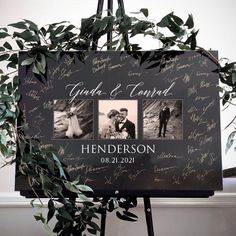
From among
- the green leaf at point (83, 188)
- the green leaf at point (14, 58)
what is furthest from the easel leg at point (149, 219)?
the green leaf at point (14, 58)

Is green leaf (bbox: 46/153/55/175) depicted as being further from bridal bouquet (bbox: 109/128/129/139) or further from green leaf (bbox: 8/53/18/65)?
green leaf (bbox: 8/53/18/65)

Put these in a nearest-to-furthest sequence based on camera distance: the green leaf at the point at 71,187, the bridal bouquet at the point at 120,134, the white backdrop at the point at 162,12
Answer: the green leaf at the point at 71,187 < the bridal bouquet at the point at 120,134 < the white backdrop at the point at 162,12

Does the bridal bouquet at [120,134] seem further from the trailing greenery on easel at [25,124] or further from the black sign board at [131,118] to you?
the trailing greenery on easel at [25,124]

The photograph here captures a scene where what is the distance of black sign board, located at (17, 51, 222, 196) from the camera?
121 cm

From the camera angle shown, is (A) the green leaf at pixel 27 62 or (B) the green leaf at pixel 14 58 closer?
(A) the green leaf at pixel 27 62

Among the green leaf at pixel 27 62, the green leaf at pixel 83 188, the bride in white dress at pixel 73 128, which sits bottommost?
the green leaf at pixel 83 188

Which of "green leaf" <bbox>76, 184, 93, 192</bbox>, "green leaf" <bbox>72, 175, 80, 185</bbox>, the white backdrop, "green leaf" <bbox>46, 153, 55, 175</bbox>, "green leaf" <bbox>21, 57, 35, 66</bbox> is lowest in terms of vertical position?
"green leaf" <bbox>76, 184, 93, 192</bbox>

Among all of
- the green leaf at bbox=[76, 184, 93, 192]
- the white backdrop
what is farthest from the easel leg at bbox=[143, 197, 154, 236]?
the white backdrop

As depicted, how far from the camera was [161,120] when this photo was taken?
1.23 m

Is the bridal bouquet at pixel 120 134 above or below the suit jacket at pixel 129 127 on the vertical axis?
below

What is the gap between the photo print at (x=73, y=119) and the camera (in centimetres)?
123

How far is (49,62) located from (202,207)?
982 mm

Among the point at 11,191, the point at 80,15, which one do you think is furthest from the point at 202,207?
the point at 80,15

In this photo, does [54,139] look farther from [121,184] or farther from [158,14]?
[158,14]
